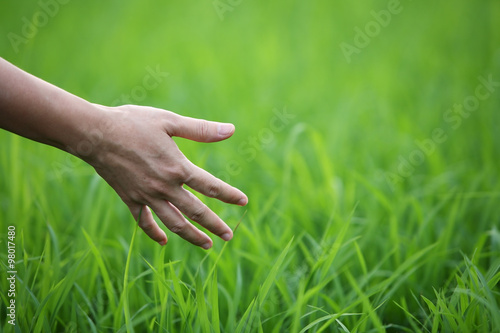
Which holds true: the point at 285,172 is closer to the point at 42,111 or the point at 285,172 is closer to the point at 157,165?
the point at 157,165

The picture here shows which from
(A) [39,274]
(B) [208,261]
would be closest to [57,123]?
(A) [39,274]

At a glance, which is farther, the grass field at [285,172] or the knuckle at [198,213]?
the grass field at [285,172]

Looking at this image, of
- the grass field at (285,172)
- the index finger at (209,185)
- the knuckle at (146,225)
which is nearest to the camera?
the index finger at (209,185)

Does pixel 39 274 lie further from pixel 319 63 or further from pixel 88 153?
pixel 319 63

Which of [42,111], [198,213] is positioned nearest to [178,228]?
[198,213]

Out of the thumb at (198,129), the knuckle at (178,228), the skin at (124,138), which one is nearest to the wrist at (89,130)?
the skin at (124,138)

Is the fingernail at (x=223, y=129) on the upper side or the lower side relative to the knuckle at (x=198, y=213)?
upper

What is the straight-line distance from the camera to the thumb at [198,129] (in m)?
1.32

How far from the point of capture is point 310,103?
12.0ft

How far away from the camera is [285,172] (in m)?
2.48

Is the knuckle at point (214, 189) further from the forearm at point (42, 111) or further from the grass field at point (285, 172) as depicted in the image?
the forearm at point (42, 111)

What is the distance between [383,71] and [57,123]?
329 cm

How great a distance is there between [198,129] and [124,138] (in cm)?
22

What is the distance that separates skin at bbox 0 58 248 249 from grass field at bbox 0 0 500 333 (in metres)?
0.17
